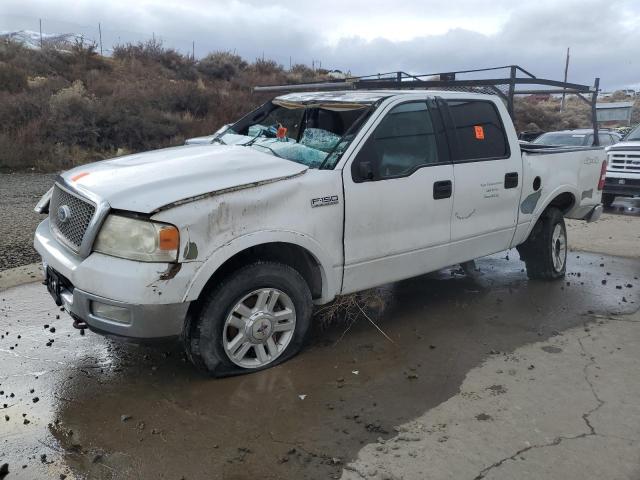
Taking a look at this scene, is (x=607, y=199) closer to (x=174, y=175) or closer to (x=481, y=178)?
(x=481, y=178)

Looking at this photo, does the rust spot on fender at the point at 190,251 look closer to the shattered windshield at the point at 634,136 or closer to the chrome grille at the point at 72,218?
the chrome grille at the point at 72,218

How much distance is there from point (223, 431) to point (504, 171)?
3332 millimetres

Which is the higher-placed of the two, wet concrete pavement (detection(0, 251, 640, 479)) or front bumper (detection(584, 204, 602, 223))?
front bumper (detection(584, 204, 602, 223))

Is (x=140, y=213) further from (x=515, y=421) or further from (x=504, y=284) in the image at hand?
(x=504, y=284)

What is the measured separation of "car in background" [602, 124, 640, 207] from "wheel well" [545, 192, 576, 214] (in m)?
6.02

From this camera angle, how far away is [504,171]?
5.11 m

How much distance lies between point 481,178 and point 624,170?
26.3 ft

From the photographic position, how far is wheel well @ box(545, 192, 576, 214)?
606 centimetres

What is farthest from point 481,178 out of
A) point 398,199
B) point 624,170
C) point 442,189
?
point 624,170

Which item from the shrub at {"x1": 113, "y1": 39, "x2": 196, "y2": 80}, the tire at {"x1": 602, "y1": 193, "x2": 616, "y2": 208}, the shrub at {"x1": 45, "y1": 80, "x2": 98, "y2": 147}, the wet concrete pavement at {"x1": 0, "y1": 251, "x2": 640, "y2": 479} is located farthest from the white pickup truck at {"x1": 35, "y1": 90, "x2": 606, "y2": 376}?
the shrub at {"x1": 113, "y1": 39, "x2": 196, "y2": 80}

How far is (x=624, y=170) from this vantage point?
11.4m


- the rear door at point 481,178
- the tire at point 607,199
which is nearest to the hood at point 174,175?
the rear door at point 481,178

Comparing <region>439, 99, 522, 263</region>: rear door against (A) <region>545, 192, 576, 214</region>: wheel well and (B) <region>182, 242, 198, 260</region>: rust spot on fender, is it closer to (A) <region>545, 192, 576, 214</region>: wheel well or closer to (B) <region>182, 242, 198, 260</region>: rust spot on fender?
(A) <region>545, 192, 576, 214</region>: wheel well

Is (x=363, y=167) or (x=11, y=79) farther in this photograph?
(x=11, y=79)
